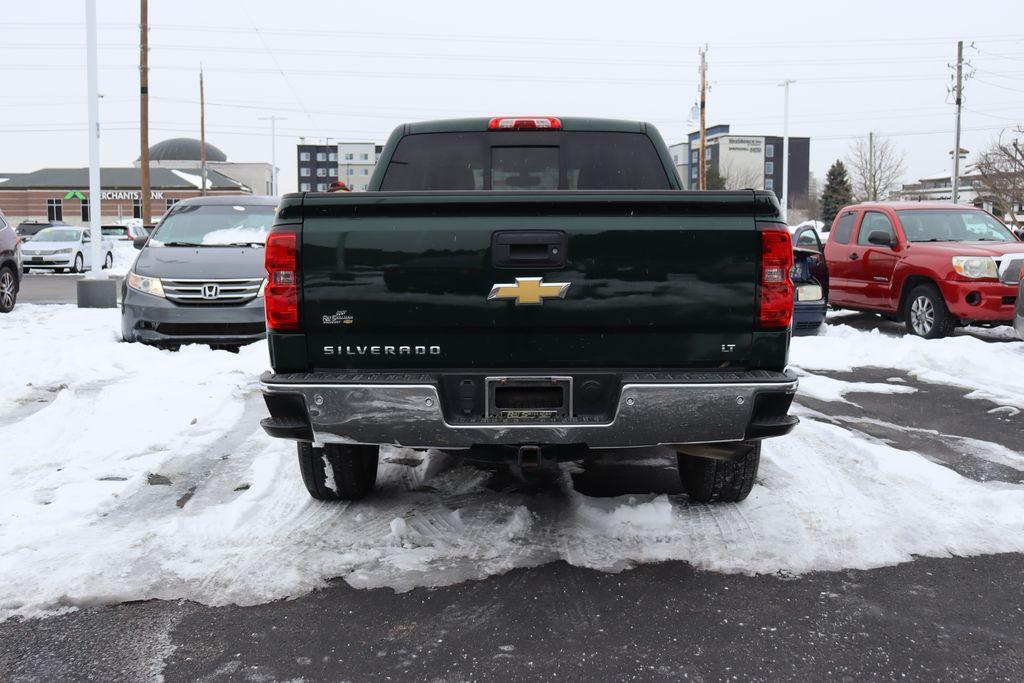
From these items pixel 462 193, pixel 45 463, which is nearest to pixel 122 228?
pixel 45 463

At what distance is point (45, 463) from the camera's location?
527 centimetres

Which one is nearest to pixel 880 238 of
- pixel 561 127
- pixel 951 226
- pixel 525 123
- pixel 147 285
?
pixel 951 226

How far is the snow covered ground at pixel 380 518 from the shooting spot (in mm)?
3623

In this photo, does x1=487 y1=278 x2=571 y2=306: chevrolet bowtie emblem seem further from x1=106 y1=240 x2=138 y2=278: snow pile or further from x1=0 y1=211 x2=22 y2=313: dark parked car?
x1=106 y1=240 x2=138 y2=278: snow pile

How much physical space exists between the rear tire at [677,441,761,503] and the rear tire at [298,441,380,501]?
159 centimetres

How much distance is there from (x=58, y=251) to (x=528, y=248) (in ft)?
90.8

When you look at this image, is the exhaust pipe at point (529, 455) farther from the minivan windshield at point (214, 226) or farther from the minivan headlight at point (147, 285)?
the minivan windshield at point (214, 226)

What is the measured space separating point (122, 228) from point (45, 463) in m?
38.6

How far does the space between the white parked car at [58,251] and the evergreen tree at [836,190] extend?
61694 mm

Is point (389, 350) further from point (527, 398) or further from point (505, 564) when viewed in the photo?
point (505, 564)

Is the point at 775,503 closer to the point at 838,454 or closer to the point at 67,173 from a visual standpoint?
the point at 838,454

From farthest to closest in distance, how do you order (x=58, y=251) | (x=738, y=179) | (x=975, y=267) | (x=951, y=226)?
(x=738, y=179) → (x=58, y=251) → (x=951, y=226) → (x=975, y=267)

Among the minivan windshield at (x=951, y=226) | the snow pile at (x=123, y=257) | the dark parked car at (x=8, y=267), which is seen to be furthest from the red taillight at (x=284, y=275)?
the snow pile at (x=123, y=257)

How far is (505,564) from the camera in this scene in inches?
146
